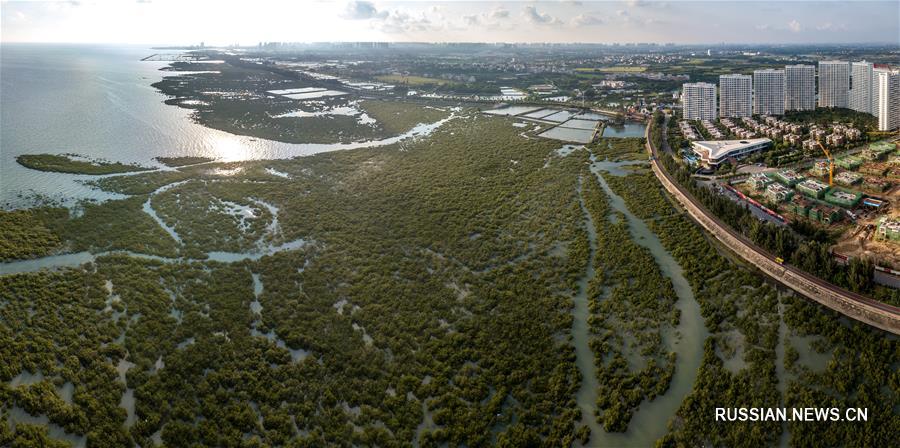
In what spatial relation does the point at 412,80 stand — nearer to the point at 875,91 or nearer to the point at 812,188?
the point at 875,91

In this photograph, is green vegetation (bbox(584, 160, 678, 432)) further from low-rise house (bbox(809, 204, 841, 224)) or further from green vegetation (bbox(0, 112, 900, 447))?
low-rise house (bbox(809, 204, 841, 224))

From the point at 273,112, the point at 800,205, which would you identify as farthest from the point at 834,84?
the point at 273,112

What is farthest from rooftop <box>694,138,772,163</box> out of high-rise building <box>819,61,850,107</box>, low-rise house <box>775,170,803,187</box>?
high-rise building <box>819,61,850,107</box>

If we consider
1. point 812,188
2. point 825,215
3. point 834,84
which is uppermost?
point 834,84

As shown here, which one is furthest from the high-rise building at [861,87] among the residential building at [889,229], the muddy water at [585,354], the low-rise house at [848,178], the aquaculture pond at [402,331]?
the muddy water at [585,354]

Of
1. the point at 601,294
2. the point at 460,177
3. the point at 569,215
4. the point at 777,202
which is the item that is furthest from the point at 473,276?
the point at 777,202
